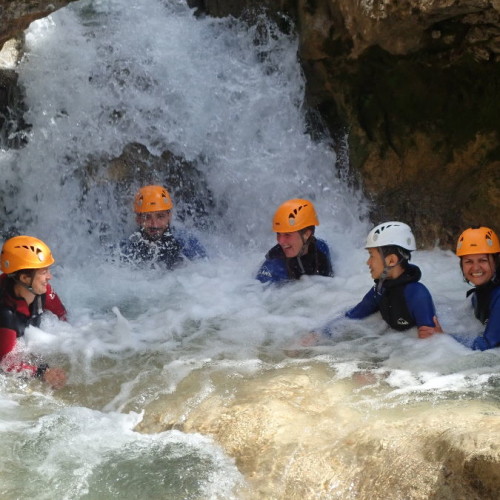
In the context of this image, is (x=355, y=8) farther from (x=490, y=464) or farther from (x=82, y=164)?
(x=490, y=464)

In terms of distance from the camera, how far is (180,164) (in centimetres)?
916

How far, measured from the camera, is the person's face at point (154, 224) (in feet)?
26.6

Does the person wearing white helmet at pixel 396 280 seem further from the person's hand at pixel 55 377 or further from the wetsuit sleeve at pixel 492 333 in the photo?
the person's hand at pixel 55 377

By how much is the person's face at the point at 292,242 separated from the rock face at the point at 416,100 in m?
1.39

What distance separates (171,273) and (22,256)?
223 centimetres

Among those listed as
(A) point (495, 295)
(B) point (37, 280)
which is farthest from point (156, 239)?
(A) point (495, 295)

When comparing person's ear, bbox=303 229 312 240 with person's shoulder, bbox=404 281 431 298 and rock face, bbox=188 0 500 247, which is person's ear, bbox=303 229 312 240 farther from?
person's shoulder, bbox=404 281 431 298

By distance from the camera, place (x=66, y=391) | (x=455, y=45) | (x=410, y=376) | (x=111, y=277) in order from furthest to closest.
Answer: (x=111, y=277)
(x=455, y=45)
(x=66, y=391)
(x=410, y=376)

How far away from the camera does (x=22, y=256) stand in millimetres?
5992

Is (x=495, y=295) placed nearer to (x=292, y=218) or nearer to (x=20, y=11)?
(x=292, y=218)

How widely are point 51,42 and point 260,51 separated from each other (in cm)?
264

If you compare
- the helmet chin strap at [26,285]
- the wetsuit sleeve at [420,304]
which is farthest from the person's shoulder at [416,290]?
the helmet chin strap at [26,285]

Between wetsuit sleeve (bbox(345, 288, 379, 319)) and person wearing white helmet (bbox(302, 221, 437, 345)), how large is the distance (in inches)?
3.4

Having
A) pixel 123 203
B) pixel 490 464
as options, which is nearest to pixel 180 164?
pixel 123 203
